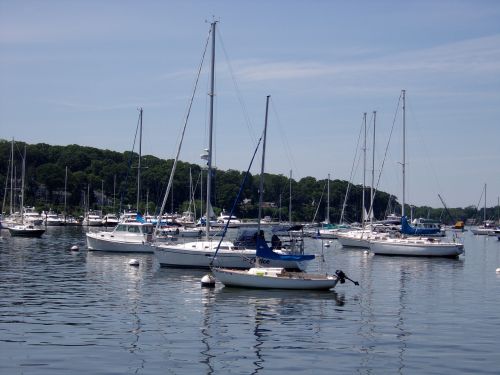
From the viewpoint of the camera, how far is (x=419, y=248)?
74.2m

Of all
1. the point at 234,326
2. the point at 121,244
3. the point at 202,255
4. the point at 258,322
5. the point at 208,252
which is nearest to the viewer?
the point at 234,326

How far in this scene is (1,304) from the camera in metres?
36.6

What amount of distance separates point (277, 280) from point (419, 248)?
3494 cm

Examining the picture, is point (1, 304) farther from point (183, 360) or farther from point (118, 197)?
point (118, 197)

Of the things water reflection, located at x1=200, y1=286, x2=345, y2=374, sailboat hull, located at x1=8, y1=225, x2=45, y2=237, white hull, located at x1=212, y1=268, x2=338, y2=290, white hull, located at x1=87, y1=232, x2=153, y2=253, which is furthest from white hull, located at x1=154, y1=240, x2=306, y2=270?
sailboat hull, located at x1=8, y1=225, x2=45, y2=237

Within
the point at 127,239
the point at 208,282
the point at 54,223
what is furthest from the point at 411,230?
the point at 54,223

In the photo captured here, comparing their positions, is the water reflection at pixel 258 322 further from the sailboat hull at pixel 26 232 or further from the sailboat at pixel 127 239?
the sailboat hull at pixel 26 232

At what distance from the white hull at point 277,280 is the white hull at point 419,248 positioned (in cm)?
3329

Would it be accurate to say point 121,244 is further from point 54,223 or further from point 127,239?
point 54,223

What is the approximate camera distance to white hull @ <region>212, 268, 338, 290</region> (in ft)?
139

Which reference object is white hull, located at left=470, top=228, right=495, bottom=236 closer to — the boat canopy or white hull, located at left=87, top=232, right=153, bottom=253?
white hull, located at left=87, top=232, right=153, bottom=253

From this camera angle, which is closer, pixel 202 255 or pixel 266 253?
pixel 266 253

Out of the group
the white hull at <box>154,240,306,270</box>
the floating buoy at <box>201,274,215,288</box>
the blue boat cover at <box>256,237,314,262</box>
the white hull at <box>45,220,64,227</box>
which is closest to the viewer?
the floating buoy at <box>201,274,215,288</box>

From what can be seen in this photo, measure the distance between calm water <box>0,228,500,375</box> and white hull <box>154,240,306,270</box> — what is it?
3.21 ft
